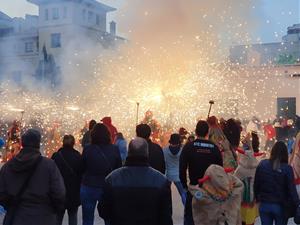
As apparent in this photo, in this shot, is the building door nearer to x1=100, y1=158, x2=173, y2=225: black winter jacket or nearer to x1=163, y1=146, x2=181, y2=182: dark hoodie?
x1=163, y1=146, x2=181, y2=182: dark hoodie

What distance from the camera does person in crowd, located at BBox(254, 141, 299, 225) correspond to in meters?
5.96

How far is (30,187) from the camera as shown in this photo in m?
4.78

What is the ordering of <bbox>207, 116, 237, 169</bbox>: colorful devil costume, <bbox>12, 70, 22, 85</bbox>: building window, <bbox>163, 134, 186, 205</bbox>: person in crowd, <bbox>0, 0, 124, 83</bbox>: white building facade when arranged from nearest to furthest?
<bbox>207, 116, 237, 169</bbox>: colorful devil costume
<bbox>163, 134, 186, 205</bbox>: person in crowd
<bbox>12, 70, 22, 85</bbox>: building window
<bbox>0, 0, 124, 83</bbox>: white building facade

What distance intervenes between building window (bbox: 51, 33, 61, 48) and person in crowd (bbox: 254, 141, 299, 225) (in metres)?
35.6

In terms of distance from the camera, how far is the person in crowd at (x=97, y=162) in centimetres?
662

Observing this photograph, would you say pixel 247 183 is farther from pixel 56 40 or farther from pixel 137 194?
pixel 56 40

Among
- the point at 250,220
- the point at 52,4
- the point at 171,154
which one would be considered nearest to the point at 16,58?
the point at 52,4

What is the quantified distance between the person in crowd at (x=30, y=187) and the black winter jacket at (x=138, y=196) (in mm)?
901

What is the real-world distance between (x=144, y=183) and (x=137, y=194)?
0.10 m

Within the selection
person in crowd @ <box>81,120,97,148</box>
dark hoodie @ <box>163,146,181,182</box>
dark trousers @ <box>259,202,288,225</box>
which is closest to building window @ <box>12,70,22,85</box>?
person in crowd @ <box>81,120,97,148</box>

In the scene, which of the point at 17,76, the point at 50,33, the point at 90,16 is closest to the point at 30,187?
the point at 90,16

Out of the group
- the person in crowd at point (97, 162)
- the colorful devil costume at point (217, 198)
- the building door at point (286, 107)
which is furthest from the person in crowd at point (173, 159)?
the building door at point (286, 107)

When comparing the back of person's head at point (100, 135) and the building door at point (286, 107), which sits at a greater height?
the building door at point (286, 107)

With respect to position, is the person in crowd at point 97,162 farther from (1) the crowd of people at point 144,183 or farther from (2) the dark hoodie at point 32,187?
(2) the dark hoodie at point 32,187
